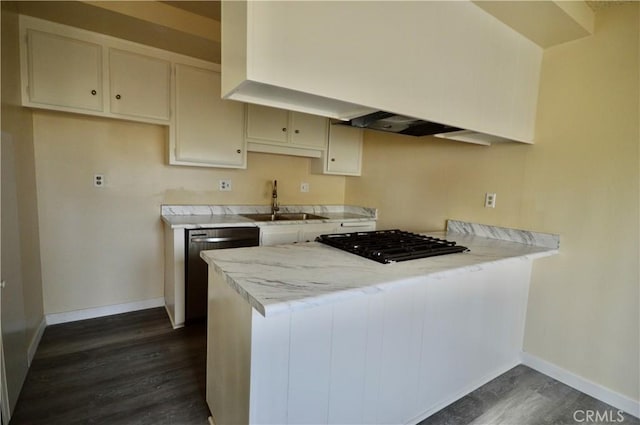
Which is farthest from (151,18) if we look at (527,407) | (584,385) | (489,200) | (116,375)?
(584,385)

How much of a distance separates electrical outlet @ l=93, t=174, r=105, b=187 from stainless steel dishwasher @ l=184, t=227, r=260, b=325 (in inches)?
35.2

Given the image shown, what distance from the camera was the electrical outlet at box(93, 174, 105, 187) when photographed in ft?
8.61

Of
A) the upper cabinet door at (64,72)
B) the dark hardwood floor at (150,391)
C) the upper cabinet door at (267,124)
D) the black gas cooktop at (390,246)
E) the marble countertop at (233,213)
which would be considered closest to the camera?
the black gas cooktop at (390,246)

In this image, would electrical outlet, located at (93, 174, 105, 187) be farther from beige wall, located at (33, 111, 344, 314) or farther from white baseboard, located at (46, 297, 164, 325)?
white baseboard, located at (46, 297, 164, 325)

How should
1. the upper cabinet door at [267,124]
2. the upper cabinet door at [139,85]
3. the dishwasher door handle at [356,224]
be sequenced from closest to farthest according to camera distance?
the upper cabinet door at [139,85] < the upper cabinet door at [267,124] < the dishwasher door handle at [356,224]

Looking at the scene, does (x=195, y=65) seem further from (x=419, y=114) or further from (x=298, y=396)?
(x=298, y=396)

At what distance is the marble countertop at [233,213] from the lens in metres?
2.65

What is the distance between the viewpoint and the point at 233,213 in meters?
3.29

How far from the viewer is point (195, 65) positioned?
108 inches

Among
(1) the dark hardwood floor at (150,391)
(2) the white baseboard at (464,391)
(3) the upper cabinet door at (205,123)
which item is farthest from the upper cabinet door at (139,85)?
(2) the white baseboard at (464,391)

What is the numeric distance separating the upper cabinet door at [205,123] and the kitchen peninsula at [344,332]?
59.6 inches

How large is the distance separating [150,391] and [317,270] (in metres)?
1.36

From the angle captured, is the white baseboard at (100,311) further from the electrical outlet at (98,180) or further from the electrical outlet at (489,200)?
the electrical outlet at (489,200)

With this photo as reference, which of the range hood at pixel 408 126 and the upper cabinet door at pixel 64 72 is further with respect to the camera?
the upper cabinet door at pixel 64 72
